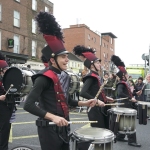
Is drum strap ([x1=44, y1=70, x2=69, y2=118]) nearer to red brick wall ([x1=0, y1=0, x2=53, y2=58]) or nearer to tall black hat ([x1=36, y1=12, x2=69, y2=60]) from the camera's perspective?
tall black hat ([x1=36, y1=12, x2=69, y2=60])

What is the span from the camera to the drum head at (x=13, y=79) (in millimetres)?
4590

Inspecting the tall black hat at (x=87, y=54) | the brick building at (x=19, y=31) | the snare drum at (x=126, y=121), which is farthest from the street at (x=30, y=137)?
the brick building at (x=19, y=31)

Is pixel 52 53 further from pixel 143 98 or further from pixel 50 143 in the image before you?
pixel 143 98

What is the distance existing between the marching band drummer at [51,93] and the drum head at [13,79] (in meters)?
1.88

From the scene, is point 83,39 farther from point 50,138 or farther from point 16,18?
point 50,138

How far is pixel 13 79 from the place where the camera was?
15.9 ft

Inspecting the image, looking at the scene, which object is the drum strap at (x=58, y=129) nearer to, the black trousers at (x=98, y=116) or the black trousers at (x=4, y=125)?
the black trousers at (x=98, y=116)

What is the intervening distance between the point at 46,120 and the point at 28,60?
2041 cm

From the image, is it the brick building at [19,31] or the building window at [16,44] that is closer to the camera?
the brick building at [19,31]

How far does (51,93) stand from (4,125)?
1869 mm

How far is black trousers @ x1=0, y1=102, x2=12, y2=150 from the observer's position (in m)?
4.07

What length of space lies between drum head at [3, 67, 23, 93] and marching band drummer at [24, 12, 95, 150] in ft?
6.15

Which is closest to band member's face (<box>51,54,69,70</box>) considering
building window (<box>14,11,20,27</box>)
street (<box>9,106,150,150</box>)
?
street (<box>9,106,150,150</box>)

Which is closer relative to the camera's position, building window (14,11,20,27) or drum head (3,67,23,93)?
drum head (3,67,23,93)
